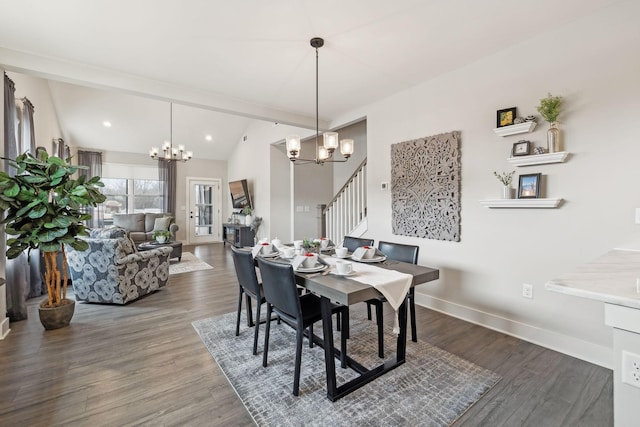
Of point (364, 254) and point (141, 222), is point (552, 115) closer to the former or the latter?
point (364, 254)

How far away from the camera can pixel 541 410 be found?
1.76 m

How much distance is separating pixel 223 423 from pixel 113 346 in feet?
5.06

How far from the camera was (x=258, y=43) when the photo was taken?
8.66ft

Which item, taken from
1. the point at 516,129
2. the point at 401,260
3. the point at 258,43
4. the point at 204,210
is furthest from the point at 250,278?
the point at 204,210

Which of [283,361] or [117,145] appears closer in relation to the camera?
[283,361]

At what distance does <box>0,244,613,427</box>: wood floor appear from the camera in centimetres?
172

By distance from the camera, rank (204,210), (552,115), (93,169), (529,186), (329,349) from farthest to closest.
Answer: (204,210) < (93,169) < (529,186) < (552,115) < (329,349)


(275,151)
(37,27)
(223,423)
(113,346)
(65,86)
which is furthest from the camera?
(275,151)

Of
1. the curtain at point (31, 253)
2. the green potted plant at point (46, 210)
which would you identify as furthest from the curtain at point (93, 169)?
the green potted plant at point (46, 210)

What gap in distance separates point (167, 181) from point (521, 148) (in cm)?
860

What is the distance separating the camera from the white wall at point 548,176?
7.08ft

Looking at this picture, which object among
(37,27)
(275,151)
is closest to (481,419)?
(37,27)

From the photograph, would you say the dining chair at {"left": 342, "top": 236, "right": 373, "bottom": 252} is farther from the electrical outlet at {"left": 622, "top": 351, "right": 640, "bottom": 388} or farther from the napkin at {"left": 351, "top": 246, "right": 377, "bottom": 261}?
the electrical outlet at {"left": 622, "top": 351, "right": 640, "bottom": 388}

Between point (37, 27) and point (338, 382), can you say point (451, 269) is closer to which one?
point (338, 382)
